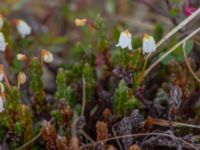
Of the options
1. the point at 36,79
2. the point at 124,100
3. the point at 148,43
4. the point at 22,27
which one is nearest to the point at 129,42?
the point at 148,43

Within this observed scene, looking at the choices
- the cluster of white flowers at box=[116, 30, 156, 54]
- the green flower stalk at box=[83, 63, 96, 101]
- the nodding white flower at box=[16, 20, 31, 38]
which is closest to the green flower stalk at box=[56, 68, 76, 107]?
the green flower stalk at box=[83, 63, 96, 101]

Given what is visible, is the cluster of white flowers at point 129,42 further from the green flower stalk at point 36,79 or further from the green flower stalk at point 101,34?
the green flower stalk at point 36,79

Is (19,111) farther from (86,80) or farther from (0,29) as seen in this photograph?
(0,29)

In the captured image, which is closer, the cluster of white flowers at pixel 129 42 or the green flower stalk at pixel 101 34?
the cluster of white flowers at pixel 129 42

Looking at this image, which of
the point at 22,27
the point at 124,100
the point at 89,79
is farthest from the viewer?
the point at 22,27

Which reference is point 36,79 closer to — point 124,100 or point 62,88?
point 62,88

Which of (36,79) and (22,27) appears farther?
(22,27)

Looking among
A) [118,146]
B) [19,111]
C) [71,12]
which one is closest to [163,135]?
[118,146]

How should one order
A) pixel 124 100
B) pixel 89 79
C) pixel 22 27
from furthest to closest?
1. pixel 22 27
2. pixel 89 79
3. pixel 124 100

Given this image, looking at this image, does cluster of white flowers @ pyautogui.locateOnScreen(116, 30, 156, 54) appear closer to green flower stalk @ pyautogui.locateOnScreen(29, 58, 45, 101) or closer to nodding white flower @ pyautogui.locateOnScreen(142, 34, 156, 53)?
nodding white flower @ pyautogui.locateOnScreen(142, 34, 156, 53)

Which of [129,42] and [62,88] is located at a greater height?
[129,42]

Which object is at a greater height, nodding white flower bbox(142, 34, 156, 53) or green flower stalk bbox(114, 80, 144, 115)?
nodding white flower bbox(142, 34, 156, 53)

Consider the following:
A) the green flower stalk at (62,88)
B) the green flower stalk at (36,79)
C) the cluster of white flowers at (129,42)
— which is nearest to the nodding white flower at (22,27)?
→ the green flower stalk at (36,79)
